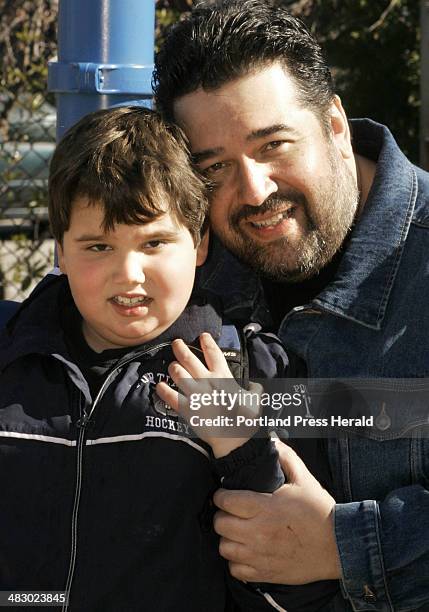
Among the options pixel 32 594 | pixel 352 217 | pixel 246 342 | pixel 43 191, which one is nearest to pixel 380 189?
pixel 352 217

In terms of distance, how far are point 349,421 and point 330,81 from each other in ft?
3.27

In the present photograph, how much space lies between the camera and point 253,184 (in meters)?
2.50

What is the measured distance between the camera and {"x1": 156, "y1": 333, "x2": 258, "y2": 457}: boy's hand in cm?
215

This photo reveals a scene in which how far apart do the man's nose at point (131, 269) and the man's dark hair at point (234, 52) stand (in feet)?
1.95

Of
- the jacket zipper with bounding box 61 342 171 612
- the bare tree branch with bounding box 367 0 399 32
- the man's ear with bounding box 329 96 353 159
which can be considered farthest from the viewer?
the bare tree branch with bounding box 367 0 399 32

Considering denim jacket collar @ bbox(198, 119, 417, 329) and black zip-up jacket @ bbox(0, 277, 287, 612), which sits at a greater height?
denim jacket collar @ bbox(198, 119, 417, 329)

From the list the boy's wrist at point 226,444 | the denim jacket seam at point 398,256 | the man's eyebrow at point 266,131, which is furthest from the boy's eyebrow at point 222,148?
the boy's wrist at point 226,444

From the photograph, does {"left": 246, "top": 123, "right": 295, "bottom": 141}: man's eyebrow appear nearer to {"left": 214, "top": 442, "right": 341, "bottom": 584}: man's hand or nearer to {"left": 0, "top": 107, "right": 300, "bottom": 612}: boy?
{"left": 0, "top": 107, "right": 300, "bottom": 612}: boy

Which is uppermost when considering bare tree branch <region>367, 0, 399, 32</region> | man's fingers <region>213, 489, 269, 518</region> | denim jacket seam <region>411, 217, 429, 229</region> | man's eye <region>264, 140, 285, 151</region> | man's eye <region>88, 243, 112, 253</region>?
bare tree branch <region>367, 0, 399, 32</region>

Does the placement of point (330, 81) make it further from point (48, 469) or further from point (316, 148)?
point (48, 469)

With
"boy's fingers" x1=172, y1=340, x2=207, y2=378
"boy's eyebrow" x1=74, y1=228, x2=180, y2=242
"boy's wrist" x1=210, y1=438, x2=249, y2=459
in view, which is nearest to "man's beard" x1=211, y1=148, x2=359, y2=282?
"boy's eyebrow" x1=74, y1=228, x2=180, y2=242

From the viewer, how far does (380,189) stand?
2.59 meters

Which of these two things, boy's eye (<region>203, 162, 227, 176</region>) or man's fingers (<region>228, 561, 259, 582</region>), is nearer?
man's fingers (<region>228, 561, 259, 582</region>)

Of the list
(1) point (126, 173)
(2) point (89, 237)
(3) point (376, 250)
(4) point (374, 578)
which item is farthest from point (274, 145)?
(4) point (374, 578)
